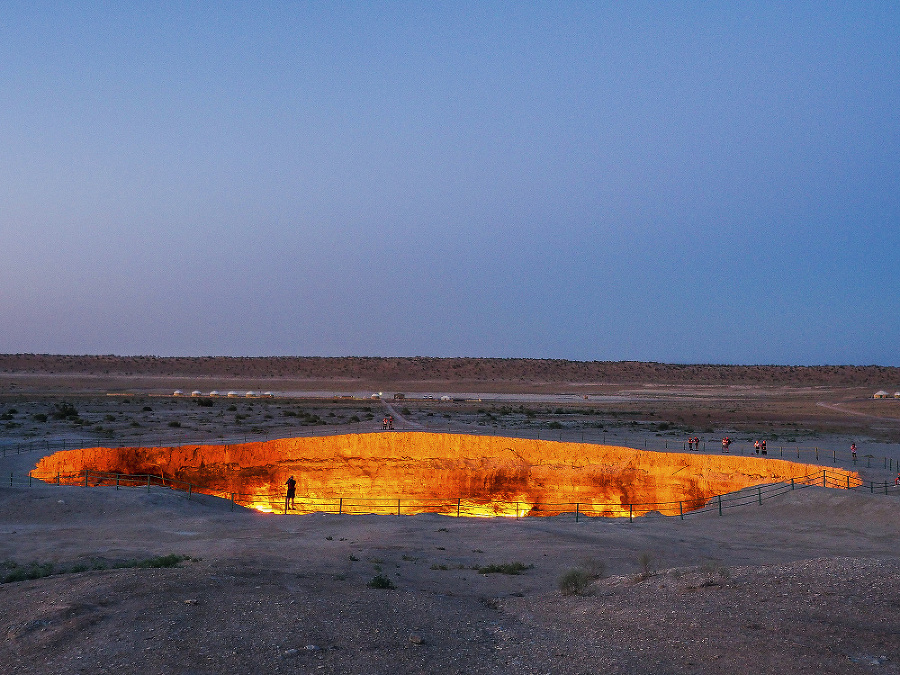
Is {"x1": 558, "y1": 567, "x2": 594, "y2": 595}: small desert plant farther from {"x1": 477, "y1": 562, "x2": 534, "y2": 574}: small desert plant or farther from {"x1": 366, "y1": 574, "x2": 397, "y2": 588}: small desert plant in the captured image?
{"x1": 366, "y1": 574, "x2": 397, "y2": 588}: small desert plant

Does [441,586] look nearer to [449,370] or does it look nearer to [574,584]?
[574,584]

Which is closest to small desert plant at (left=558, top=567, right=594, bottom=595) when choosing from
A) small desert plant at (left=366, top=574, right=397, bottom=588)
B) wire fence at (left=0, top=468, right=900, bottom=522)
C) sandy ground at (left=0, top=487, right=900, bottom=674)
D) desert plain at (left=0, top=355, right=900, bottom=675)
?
desert plain at (left=0, top=355, right=900, bottom=675)

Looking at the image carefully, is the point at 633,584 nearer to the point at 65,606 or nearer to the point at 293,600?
the point at 293,600

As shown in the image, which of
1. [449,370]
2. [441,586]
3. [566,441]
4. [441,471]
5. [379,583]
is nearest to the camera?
[379,583]

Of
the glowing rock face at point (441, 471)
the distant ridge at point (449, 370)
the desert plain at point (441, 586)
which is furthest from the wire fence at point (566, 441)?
the distant ridge at point (449, 370)

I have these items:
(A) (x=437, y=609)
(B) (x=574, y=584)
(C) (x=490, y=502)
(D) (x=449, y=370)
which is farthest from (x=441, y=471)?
(D) (x=449, y=370)
